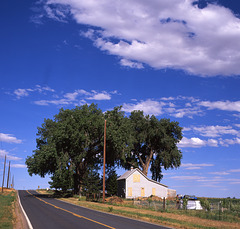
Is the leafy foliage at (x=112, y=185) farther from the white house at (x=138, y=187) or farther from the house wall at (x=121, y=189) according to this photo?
the white house at (x=138, y=187)

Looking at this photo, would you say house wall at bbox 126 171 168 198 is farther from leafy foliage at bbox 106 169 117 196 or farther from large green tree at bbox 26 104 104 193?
large green tree at bbox 26 104 104 193

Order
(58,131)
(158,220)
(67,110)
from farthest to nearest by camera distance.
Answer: (67,110) → (58,131) → (158,220)

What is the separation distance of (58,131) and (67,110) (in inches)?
207

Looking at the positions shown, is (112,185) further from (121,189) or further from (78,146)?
(78,146)

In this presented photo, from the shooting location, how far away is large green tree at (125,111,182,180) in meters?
69.1

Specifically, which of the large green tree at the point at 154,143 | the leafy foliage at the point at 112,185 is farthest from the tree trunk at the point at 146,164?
the leafy foliage at the point at 112,185

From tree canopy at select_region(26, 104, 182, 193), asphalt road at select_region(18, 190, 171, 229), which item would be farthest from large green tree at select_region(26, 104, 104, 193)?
asphalt road at select_region(18, 190, 171, 229)

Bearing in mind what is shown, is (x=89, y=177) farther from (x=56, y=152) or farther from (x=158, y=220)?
(x=158, y=220)

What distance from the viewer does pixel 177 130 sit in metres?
71.3

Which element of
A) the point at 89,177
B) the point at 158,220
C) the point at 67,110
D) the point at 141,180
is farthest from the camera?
the point at 141,180

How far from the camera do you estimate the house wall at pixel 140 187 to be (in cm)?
5642

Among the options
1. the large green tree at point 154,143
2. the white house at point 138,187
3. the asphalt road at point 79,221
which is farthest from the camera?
the large green tree at point 154,143

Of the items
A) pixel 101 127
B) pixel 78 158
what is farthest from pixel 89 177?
pixel 101 127

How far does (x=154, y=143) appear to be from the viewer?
71625 mm
